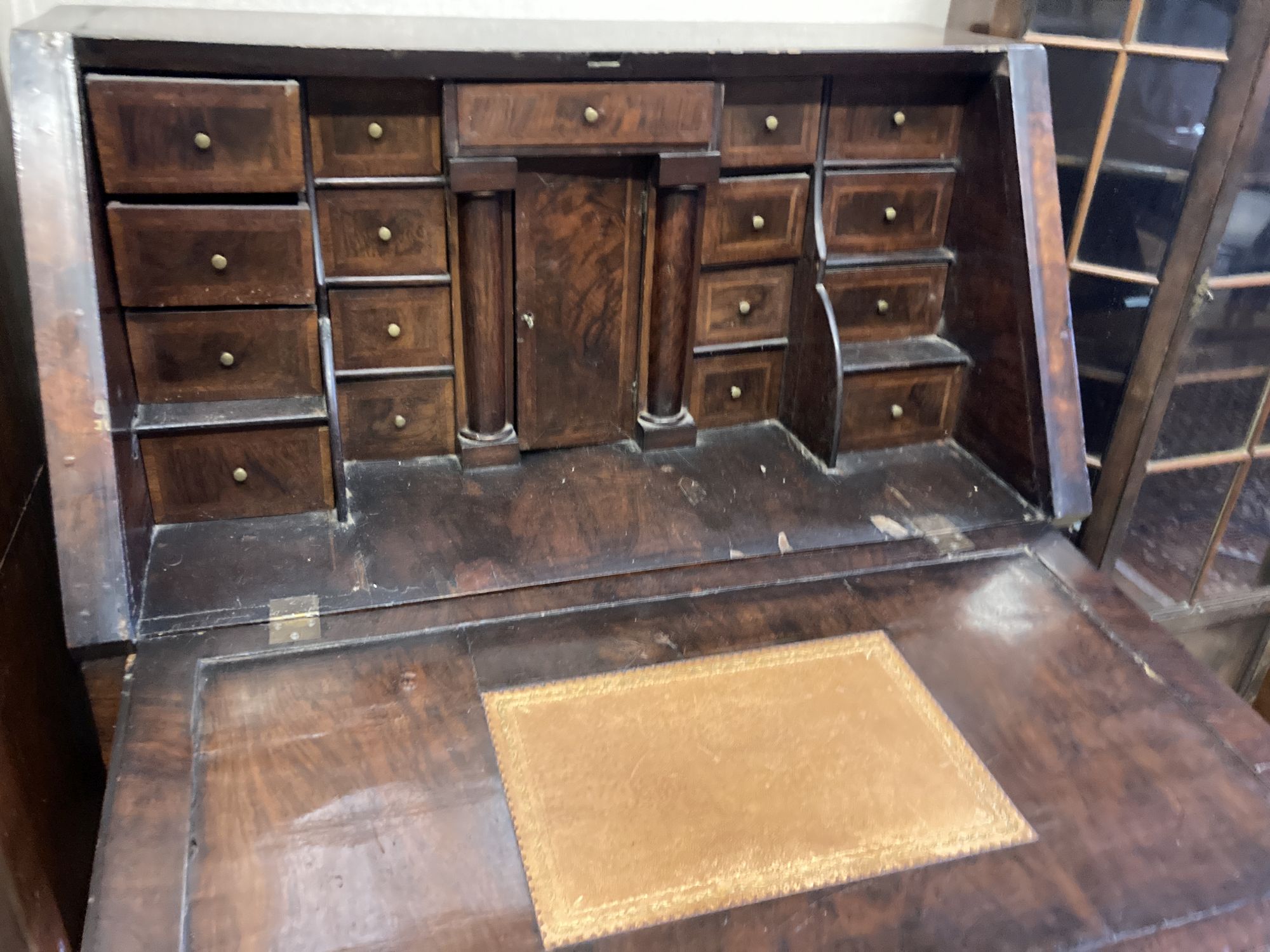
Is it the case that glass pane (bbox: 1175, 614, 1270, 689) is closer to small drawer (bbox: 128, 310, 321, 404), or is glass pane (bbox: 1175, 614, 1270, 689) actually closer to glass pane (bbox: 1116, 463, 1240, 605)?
glass pane (bbox: 1116, 463, 1240, 605)

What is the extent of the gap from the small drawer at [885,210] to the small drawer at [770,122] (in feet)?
0.26

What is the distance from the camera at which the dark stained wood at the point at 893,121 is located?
143 centimetres

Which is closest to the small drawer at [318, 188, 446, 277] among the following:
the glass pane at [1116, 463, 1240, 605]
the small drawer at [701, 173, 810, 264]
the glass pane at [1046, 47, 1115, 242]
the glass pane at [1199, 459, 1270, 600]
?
the small drawer at [701, 173, 810, 264]

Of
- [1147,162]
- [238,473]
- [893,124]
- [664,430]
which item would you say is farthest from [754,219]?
[238,473]

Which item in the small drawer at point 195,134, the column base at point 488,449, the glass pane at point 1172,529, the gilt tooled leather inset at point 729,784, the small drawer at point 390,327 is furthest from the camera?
the glass pane at point 1172,529

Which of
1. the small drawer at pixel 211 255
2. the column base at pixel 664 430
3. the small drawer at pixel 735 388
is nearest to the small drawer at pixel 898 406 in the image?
the small drawer at pixel 735 388

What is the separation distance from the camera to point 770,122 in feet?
4.58

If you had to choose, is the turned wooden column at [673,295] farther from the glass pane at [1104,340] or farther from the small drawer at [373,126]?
the glass pane at [1104,340]

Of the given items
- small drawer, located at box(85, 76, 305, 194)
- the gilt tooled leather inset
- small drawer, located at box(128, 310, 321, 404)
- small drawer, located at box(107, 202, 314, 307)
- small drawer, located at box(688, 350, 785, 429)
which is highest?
small drawer, located at box(85, 76, 305, 194)

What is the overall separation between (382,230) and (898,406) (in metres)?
0.82

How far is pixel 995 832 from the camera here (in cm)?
97

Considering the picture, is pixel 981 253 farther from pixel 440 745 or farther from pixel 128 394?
pixel 128 394

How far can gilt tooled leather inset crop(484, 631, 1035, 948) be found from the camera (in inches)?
35.8

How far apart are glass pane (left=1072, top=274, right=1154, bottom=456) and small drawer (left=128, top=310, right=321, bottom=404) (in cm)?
127
